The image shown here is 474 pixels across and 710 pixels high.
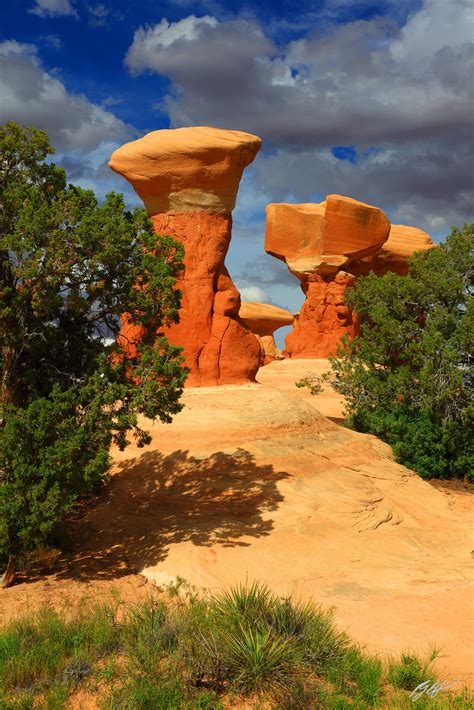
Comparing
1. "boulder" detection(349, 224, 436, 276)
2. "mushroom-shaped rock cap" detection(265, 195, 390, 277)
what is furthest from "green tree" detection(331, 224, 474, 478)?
"boulder" detection(349, 224, 436, 276)

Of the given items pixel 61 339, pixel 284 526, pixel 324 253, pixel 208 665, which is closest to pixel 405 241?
pixel 324 253

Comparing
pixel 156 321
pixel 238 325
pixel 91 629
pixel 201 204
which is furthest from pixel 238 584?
pixel 201 204

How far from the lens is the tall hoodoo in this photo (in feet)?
58.3

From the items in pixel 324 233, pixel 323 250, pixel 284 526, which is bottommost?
pixel 284 526

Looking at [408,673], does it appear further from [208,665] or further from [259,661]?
[208,665]

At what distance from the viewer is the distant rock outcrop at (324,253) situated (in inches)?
1287

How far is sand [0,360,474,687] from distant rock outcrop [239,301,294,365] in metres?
26.8

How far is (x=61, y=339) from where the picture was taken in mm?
10664

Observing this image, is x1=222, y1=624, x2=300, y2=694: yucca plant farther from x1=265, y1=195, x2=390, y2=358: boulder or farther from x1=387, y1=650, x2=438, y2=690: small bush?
x1=265, y1=195, x2=390, y2=358: boulder

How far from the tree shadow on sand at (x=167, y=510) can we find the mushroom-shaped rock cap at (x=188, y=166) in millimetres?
7710

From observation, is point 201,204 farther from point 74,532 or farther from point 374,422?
point 74,532

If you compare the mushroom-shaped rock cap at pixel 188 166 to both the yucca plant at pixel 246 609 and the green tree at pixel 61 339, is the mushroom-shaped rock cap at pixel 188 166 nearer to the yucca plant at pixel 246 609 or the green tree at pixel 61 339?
the green tree at pixel 61 339

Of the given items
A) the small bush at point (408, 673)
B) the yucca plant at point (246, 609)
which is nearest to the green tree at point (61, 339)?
the yucca plant at point (246, 609)

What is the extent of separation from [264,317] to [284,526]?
109 ft
